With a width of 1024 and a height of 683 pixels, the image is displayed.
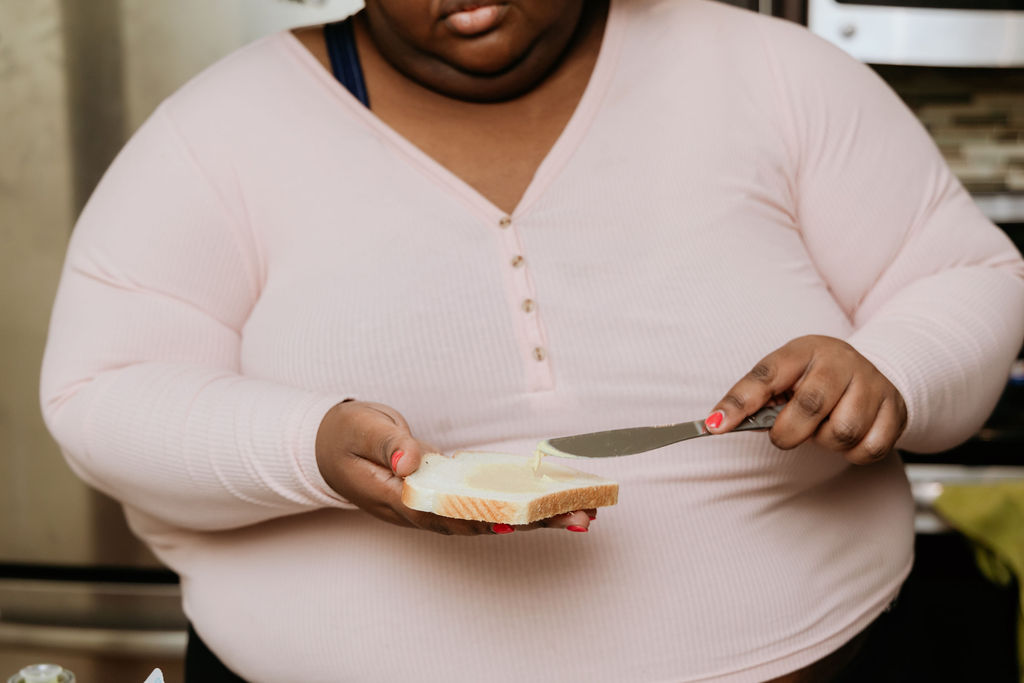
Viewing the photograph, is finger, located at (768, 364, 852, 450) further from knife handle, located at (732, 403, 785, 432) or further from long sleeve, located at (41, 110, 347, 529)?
long sleeve, located at (41, 110, 347, 529)

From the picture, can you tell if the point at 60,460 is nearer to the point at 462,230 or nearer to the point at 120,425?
the point at 120,425

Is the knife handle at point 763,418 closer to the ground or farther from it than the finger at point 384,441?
closer to the ground

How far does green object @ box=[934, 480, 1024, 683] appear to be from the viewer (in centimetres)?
149

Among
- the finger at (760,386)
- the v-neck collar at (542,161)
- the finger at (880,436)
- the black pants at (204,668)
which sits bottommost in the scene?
the black pants at (204,668)

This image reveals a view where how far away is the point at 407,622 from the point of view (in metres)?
0.93

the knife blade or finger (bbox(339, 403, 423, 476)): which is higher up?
finger (bbox(339, 403, 423, 476))

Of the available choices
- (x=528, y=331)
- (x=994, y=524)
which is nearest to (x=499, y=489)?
(x=528, y=331)

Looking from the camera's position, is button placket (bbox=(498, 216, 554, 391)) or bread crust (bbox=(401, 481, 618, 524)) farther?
button placket (bbox=(498, 216, 554, 391))

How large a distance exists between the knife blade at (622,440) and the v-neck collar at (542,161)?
0.27 metres

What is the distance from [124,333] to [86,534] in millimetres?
867

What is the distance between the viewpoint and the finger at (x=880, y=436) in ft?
2.92

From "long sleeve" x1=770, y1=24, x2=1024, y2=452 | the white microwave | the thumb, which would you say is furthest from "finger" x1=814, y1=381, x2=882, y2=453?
the white microwave

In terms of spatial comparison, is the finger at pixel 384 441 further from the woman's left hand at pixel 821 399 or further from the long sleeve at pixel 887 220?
the long sleeve at pixel 887 220

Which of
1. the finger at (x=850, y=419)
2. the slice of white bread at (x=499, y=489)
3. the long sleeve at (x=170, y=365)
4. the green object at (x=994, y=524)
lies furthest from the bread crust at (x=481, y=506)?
the green object at (x=994, y=524)
